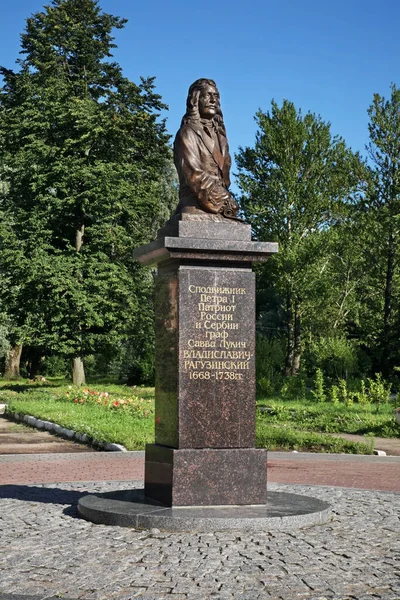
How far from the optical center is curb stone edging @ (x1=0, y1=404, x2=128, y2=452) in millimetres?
15984

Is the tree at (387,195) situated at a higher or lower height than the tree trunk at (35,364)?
higher

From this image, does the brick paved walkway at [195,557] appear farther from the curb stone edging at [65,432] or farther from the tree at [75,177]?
the tree at [75,177]

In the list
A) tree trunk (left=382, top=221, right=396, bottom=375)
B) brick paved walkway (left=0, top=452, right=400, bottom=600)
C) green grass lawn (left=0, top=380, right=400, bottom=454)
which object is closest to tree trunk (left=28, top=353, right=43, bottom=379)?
green grass lawn (left=0, top=380, right=400, bottom=454)

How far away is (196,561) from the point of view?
264 inches

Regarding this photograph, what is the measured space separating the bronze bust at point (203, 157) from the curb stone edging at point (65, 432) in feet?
24.8

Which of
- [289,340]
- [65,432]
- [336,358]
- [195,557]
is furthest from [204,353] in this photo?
[289,340]

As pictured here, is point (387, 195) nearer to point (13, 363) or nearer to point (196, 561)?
point (13, 363)

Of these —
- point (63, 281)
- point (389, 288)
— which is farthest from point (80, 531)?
point (389, 288)

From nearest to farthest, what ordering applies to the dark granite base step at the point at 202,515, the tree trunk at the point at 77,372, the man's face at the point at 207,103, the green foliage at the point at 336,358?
the dark granite base step at the point at 202,515, the man's face at the point at 207,103, the green foliage at the point at 336,358, the tree trunk at the point at 77,372

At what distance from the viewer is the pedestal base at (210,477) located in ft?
27.8

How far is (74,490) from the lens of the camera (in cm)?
1055

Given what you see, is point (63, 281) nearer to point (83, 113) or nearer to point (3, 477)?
point (83, 113)

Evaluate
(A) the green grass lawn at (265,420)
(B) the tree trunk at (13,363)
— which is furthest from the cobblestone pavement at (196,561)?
(B) the tree trunk at (13,363)

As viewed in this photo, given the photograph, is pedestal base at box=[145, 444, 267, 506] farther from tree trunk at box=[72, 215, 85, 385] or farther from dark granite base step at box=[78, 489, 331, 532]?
tree trunk at box=[72, 215, 85, 385]
